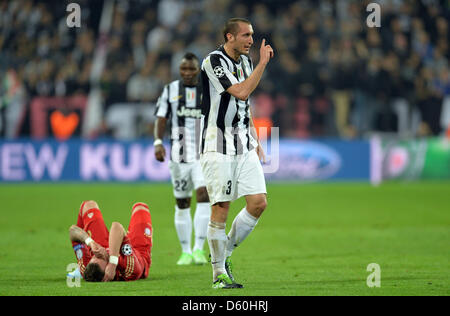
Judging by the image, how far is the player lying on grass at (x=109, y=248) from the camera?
715 cm

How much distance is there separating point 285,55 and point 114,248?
54.2 feet

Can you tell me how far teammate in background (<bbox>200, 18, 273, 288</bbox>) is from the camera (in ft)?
23.3

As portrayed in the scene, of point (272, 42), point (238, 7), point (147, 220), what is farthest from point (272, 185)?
point (147, 220)

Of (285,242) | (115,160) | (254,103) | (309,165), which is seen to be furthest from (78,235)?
(309,165)

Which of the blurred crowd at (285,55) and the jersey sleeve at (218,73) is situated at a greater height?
the blurred crowd at (285,55)

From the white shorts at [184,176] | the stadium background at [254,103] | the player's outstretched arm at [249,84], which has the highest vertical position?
the stadium background at [254,103]

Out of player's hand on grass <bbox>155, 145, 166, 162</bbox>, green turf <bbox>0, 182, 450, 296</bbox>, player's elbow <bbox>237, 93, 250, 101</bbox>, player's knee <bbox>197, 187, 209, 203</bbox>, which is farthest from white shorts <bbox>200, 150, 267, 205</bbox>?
player's knee <bbox>197, 187, 209, 203</bbox>

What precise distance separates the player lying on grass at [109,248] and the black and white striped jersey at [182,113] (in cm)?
217

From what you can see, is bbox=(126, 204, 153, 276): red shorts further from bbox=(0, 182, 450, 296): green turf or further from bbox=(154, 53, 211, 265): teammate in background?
bbox=(154, 53, 211, 265): teammate in background

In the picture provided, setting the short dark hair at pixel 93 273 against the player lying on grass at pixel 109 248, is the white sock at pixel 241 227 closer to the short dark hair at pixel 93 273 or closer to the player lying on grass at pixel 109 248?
the player lying on grass at pixel 109 248

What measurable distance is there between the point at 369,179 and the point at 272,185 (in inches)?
113

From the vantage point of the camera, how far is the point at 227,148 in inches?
282

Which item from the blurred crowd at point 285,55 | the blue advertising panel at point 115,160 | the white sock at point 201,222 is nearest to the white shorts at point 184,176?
the white sock at point 201,222

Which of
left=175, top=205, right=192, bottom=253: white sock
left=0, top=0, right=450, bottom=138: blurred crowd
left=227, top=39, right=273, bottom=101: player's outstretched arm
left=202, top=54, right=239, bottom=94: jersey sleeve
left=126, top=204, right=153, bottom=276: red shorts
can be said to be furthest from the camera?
left=0, top=0, right=450, bottom=138: blurred crowd
